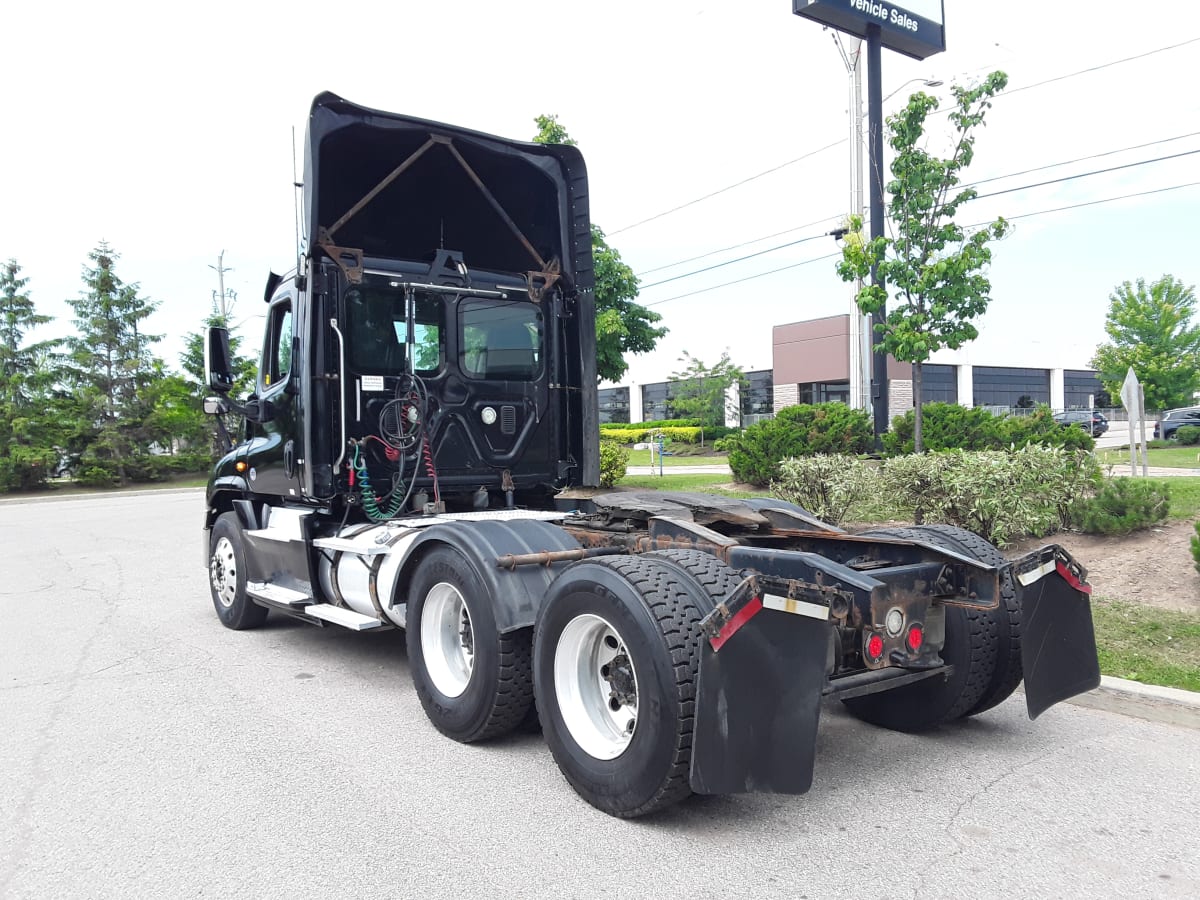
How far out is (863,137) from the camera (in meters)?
18.2

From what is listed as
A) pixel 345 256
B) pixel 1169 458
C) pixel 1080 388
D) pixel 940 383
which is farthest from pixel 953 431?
pixel 1080 388

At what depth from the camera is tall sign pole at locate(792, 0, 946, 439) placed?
46.4 feet

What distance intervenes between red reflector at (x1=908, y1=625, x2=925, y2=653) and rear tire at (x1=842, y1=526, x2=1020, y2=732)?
46 cm

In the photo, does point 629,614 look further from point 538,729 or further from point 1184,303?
point 1184,303

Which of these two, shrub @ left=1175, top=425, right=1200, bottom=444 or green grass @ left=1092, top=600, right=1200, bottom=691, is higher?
shrub @ left=1175, top=425, right=1200, bottom=444

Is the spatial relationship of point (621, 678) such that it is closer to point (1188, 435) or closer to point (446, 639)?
point (446, 639)

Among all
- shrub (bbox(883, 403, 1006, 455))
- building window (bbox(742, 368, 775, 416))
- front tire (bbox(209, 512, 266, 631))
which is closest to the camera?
front tire (bbox(209, 512, 266, 631))

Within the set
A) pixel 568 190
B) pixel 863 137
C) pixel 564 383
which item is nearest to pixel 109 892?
pixel 564 383

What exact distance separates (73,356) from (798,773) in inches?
1534

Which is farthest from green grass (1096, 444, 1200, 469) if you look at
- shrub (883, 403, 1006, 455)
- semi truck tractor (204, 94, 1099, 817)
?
semi truck tractor (204, 94, 1099, 817)

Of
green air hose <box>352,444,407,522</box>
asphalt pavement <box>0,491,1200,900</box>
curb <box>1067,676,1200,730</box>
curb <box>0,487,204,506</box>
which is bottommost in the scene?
curb <box>0,487,204,506</box>

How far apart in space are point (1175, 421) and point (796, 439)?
27264mm

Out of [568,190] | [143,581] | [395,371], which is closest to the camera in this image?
[395,371]

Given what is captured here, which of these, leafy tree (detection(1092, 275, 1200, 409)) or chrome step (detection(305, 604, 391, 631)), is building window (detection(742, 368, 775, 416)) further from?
chrome step (detection(305, 604, 391, 631))
